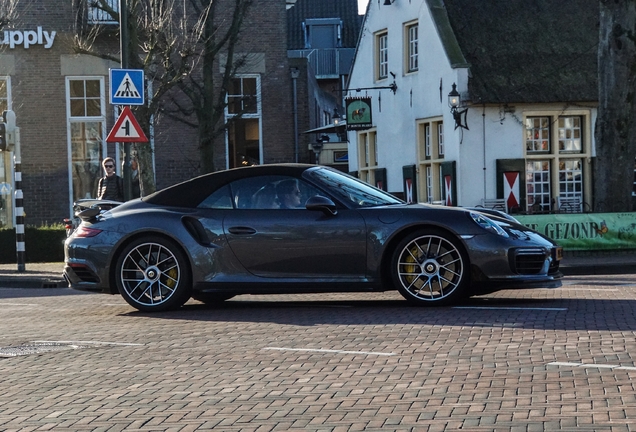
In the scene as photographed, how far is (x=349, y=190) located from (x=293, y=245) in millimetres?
794

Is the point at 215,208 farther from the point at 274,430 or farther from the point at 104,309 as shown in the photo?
the point at 274,430

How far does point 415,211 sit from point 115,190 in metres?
9.51

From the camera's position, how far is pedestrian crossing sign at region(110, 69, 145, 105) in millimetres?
17500

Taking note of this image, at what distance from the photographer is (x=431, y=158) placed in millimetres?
29812

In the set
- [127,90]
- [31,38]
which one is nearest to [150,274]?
[127,90]

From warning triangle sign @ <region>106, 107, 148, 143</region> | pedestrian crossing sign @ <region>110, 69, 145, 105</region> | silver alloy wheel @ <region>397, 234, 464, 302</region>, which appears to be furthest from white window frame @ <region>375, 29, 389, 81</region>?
silver alloy wheel @ <region>397, 234, 464, 302</region>

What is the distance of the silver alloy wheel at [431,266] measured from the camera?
10.3 meters

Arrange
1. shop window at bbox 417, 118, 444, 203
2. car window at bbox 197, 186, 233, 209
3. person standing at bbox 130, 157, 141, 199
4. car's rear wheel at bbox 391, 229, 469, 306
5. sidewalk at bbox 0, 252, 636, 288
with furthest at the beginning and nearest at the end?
shop window at bbox 417, 118, 444, 203 → person standing at bbox 130, 157, 141, 199 → sidewalk at bbox 0, 252, 636, 288 → car window at bbox 197, 186, 233, 209 → car's rear wheel at bbox 391, 229, 469, 306

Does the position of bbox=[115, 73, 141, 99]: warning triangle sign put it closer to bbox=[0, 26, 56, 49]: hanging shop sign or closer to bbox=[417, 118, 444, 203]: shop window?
bbox=[417, 118, 444, 203]: shop window

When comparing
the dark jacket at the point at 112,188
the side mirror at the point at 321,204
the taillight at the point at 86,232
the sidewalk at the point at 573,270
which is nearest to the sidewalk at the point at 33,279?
the sidewalk at the point at 573,270

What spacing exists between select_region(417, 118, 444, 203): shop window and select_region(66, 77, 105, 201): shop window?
8554mm

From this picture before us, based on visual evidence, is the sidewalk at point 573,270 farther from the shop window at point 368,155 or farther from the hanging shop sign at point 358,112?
the shop window at point 368,155

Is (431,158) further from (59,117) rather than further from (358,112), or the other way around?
(59,117)

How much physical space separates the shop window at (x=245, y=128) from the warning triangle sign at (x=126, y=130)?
1473 centimetres
